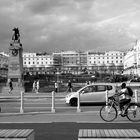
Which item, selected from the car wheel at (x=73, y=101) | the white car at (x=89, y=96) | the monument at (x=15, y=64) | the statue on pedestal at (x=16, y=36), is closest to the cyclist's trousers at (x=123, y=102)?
the white car at (x=89, y=96)

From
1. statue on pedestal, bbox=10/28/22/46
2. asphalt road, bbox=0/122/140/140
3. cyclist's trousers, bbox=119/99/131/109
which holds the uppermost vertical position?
statue on pedestal, bbox=10/28/22/46

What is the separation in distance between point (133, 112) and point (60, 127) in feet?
10.1

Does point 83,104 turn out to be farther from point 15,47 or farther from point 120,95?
point 15,47

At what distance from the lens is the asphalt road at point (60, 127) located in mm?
9797

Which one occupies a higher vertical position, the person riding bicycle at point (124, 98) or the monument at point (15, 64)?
the monument at point (15, 64)

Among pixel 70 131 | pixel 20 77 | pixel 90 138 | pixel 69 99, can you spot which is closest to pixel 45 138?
pixel 70 131

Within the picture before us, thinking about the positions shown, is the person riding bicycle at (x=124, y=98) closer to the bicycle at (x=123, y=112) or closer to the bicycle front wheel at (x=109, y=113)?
the bicycle at (x=123, y=112)

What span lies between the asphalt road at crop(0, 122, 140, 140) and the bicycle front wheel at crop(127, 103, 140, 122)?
0.70 metres

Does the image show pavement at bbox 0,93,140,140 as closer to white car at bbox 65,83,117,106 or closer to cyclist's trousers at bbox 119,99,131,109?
cyclist's trousers at bbox 119,99,131,109

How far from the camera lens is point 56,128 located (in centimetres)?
1143

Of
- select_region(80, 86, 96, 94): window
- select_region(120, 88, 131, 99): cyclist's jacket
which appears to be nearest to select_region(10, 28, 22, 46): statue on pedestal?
select_region(80, 86, 96, 94): window

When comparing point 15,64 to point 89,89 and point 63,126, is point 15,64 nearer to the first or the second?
point 89,89

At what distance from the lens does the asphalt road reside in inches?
386

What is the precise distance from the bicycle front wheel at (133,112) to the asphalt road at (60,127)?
0.70m
